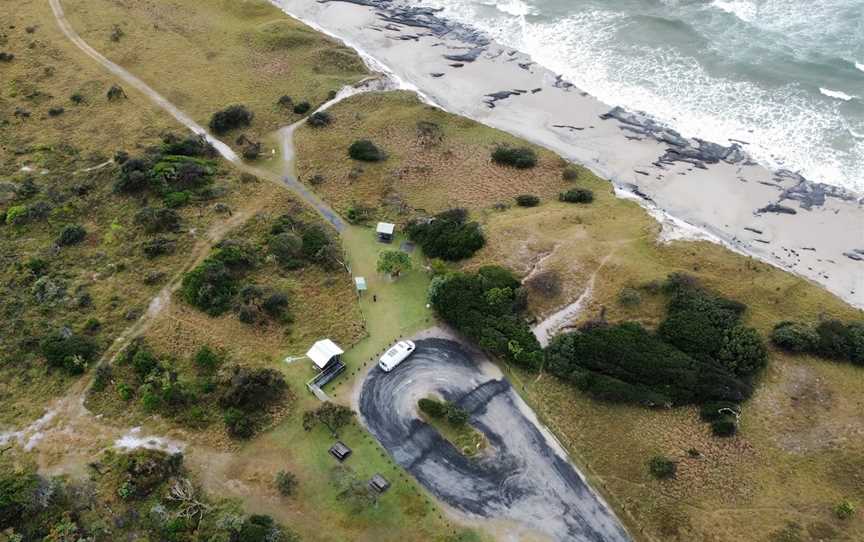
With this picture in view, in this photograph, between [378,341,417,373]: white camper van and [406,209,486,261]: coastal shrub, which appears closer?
[378,341,417,373]: white camper van

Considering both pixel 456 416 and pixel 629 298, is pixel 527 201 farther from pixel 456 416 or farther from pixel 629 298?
pixel 456 416

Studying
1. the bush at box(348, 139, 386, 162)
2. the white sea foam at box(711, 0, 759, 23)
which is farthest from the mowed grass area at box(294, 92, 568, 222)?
the white sea foam at box(711, 0, 759, 23)

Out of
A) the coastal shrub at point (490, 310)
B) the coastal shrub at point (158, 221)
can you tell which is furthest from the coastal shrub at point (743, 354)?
the coastal shrub at point (158, 221)

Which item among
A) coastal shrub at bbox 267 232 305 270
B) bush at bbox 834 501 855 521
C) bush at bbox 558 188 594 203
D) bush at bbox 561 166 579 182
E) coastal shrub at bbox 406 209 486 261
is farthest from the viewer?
bush at bbox 561 166 579 182

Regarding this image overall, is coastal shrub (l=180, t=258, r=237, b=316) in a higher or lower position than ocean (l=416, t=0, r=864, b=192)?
lower

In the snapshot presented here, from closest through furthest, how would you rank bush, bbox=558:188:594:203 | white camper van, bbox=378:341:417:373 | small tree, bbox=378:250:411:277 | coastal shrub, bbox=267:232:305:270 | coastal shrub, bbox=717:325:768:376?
coastal shrub, bbox=717:325:768:376 < white camper van, bbox=378:341:417:373 < small tree, bbox=378:250:411:277 < coastal shrub, bbox=267:232:305:270 < bush, bbox=558:188:594:203

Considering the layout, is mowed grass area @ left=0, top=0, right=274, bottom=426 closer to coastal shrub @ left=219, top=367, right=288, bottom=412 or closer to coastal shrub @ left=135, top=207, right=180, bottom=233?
coastal shrub @ left=135, top=207, right=180, bottom=233

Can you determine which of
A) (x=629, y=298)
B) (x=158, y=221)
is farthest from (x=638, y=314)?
(x=158, y=221)

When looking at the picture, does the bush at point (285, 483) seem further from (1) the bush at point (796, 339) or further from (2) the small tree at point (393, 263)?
(1) the bush at point (796, 339)
